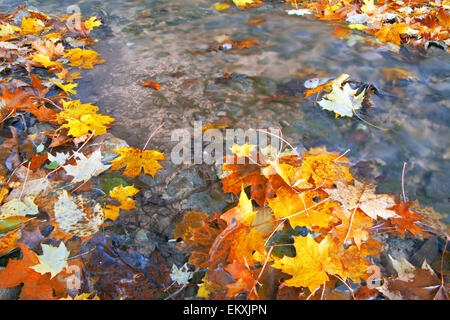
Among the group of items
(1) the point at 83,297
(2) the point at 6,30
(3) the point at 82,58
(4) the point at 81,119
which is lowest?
(1) the point at 83,297

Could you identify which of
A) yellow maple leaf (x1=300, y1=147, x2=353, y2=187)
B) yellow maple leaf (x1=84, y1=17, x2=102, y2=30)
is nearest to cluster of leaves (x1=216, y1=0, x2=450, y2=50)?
yellow maple leaf (x1=84, y1=17, x2=102, y2=30)

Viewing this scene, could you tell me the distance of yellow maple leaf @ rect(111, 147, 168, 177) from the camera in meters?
1.44

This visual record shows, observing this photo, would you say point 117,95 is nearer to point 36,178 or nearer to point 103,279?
point 36,178

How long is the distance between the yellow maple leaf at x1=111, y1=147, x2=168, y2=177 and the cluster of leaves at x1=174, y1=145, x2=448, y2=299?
37cm

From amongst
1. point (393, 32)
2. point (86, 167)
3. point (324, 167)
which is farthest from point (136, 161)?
point (393, 32)

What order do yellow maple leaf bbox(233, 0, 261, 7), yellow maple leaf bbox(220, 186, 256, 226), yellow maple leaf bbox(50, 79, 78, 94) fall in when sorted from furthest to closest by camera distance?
1. yellow maple leaf bbox(233, 0, 261, 7)
2. yellow maple leaf bbox(50, 79, 78, 94)
3. yellow maple leaf bbox(220, 186, 256, 226)

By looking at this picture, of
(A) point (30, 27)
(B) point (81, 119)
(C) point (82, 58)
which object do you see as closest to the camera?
(B) point (81, 119)

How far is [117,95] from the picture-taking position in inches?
78.5

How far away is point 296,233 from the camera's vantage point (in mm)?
1175

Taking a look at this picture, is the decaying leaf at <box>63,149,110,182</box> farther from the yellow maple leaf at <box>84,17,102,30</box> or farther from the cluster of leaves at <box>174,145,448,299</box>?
the yellow maple leaf at <box>84,17,102,30</box>

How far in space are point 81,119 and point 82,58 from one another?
3.70ft

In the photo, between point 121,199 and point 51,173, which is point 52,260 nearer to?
point 121,199

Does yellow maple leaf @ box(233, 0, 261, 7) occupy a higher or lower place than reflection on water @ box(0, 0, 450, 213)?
higher

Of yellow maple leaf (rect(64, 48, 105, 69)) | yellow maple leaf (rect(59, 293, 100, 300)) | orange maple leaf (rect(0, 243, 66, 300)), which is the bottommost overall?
yellow maple leaf (rect(59, 293, 100, 300))
